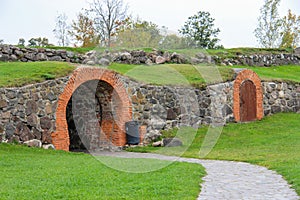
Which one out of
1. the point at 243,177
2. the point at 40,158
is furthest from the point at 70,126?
the point at 243,177

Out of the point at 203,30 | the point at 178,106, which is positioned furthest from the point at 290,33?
the point at 178,106

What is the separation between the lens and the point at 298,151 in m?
12.6

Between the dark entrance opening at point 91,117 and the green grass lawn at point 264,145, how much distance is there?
58.0 inches

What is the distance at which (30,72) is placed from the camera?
45.3 feet

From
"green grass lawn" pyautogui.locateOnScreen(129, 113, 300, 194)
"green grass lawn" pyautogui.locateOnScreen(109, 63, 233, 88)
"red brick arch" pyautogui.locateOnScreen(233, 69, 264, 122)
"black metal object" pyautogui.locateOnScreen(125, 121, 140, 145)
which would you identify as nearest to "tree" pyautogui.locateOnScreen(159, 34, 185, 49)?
"green grass lawn" pyautogui.locateOnScreen(109, 63, 233, 88)

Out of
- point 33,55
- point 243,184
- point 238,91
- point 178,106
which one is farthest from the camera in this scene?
point 238,91

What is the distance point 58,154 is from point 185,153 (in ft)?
12.2

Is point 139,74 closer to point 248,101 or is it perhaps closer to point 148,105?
point 148,105

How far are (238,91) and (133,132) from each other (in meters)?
5.79

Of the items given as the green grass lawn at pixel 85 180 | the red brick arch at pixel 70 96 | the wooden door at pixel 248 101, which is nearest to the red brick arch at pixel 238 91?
the wooden door at pixel 248 101

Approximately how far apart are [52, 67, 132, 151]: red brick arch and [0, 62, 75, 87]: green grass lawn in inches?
15.0

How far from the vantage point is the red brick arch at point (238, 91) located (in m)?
19.1

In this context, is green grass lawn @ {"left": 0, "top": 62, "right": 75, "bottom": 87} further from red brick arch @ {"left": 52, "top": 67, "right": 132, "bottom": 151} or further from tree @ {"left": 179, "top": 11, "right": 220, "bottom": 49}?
tree @ {"left": 179, "top": 11, "right": 220, "bottom": 49}

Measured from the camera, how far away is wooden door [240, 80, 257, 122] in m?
19.6
